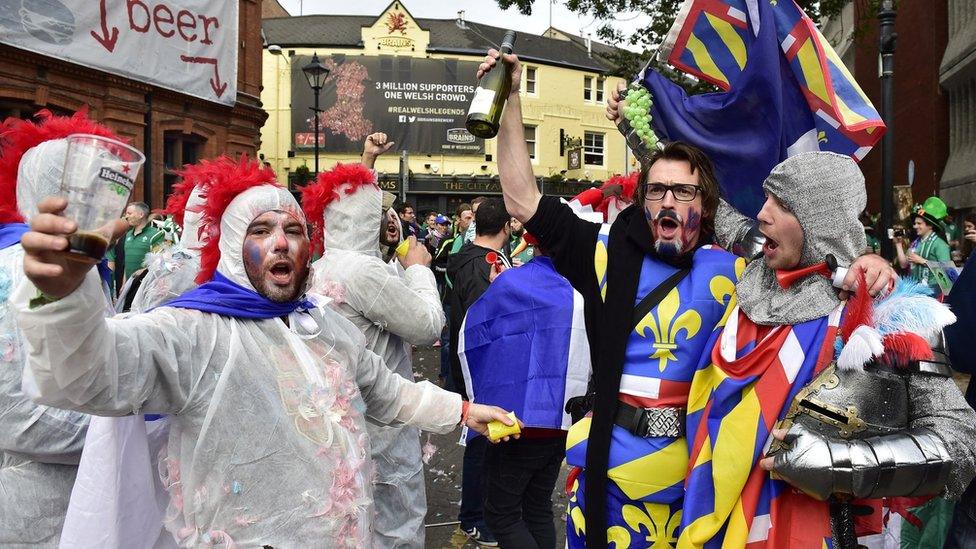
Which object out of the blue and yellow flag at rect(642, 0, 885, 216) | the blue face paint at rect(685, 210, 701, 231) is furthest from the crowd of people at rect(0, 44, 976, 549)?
the blue and yellow flag at rect(642, 0, 885, 216)

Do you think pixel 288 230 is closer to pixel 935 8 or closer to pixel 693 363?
pixel 693 363

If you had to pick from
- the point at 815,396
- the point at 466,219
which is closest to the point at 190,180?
the point at 815,396

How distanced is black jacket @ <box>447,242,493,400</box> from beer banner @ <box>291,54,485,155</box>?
30.8 metres

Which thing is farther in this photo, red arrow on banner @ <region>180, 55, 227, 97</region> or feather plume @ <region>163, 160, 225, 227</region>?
red arrow on banner @ <region>180, 55, 227, 97</region>

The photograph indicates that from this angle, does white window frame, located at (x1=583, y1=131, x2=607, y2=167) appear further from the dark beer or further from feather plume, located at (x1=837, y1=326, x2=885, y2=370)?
the dark beer

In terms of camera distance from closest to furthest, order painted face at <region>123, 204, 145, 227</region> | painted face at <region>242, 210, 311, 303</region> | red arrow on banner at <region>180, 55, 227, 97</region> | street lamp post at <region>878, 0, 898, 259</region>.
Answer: painted face at <region>242, 210, 311, 303</region> → street lamp post at <region>878, 0, 898, 259</region> → painted face at <region>123, 204, 145, 227</region> → red arrow on banner at <region>180, 55, 227, 97</region>

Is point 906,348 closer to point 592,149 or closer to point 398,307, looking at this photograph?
point 398,307

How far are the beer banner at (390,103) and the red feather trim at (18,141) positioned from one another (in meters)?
32.8

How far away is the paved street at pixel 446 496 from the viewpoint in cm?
513

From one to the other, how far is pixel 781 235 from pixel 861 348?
0.43 m

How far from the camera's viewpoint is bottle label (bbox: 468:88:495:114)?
276 centimetres

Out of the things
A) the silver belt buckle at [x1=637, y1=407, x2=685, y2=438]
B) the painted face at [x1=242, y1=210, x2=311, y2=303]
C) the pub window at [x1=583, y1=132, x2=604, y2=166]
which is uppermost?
the pub window at [x1=583, y1=132, x2=604, y2=166]

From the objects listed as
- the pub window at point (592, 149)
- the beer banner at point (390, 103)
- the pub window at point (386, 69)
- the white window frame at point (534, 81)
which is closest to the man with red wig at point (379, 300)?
the beer banner at point (390, 103)

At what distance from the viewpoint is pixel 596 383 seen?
2.69 meters
